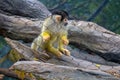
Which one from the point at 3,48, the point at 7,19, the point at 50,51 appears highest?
the point at 7,19

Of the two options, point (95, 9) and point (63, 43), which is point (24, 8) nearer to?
point (63, 43)

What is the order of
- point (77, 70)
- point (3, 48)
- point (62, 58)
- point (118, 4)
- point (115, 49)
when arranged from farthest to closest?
1. point (118, 4)
2. point (3, 48)
3. point (115, 49)
4. point (62, 58)
5. point (77, 70)

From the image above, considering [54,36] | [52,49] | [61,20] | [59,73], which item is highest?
[61,20]

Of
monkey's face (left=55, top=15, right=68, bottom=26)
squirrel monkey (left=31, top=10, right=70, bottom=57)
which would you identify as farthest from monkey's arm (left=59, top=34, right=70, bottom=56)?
monkey's face (left=55, top=15, right=68, bottom=26)

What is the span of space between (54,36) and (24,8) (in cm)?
146

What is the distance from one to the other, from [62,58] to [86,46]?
677 mm

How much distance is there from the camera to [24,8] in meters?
4.34

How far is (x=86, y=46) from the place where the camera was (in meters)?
3.59

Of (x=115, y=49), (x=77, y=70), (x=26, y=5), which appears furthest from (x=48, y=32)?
(x=26, y=5)

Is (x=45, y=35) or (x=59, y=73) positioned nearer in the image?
(x=59, y=73)

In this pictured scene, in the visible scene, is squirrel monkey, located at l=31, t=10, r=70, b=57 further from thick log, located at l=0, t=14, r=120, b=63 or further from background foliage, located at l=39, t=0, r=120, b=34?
background foliage, located at l=39, t=0, r=120, b=34

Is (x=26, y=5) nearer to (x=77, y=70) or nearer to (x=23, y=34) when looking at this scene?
(x=23, y=34)

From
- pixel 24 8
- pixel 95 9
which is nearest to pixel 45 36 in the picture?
pixel 24 8

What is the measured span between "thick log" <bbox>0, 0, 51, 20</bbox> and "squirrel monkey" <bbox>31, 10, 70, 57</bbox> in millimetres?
1319
